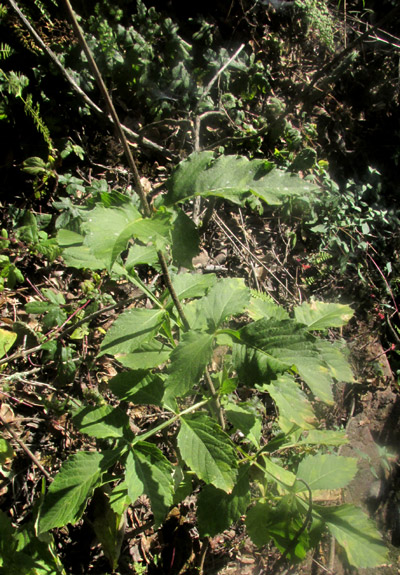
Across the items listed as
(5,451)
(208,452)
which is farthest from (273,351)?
(5,451)

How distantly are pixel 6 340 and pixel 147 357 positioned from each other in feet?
3.78

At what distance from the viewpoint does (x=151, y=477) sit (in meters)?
1.61

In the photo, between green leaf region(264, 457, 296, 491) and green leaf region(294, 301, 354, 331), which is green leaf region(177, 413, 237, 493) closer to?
green leaf region(264, 457, 296, 491)

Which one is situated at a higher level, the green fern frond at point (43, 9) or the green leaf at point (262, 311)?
the green fern frond at point (43, 9)

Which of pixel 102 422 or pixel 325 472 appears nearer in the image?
pixel 102 422

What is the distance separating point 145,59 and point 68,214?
1407 millimetres

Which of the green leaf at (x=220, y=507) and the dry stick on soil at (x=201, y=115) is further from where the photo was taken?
the dry stick on soil at (x=201, y=115)

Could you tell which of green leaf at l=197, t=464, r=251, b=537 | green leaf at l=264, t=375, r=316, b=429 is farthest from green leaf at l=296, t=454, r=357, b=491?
green leaf at l=264, t=375, r=316, b=429

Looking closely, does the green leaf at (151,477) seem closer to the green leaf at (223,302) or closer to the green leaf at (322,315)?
the green leaf at (223,302)

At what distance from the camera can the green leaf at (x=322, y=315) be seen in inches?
79.4

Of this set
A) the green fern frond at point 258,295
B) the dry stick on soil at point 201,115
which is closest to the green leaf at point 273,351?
the green fern frond at point 258,295

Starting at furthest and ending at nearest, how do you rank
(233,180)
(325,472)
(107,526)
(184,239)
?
1. (107,526)
2. (325,472)
3. (184,239)
4. (233,180)

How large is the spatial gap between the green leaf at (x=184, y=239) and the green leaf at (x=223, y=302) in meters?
0.33

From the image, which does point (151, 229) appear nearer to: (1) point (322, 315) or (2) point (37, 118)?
(1) point (322, 315)
